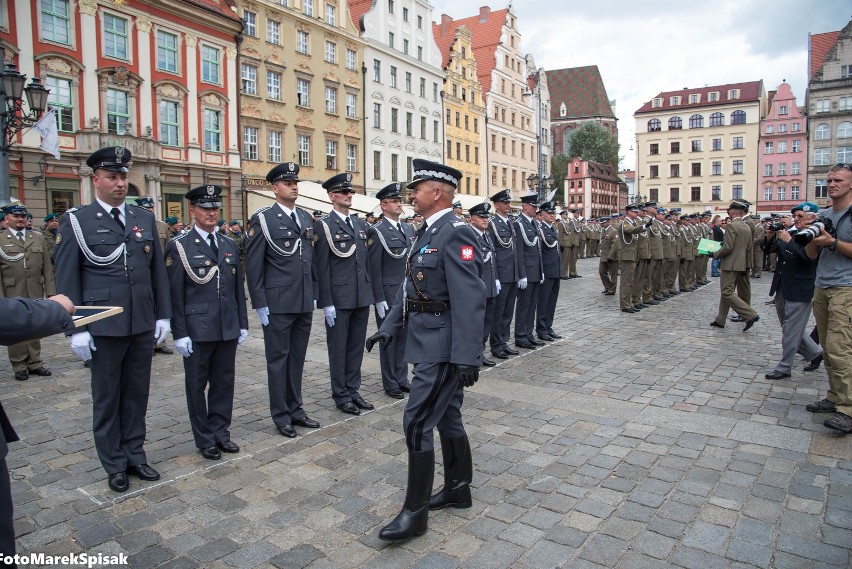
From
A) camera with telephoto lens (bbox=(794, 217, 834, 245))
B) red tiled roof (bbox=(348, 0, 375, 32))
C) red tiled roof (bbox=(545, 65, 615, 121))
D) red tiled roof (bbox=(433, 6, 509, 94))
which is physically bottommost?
camera with telephoto lens (bbox=(794, 217, 834, 245))

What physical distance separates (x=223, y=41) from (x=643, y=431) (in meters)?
30.6

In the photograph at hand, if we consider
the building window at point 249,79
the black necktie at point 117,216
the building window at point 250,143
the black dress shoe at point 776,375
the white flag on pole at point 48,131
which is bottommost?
the black dress shoe at point 776,375

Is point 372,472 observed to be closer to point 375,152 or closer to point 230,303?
point 230,303

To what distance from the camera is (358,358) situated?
6.73 meters

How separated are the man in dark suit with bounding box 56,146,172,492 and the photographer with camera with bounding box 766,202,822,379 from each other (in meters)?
6.74

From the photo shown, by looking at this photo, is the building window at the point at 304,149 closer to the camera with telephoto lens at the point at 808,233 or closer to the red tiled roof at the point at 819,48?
the camera with telephoto lens at the point at 808,233

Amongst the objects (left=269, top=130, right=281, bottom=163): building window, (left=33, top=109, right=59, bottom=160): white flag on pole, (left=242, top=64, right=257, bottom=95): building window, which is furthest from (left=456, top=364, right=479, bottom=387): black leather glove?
(left=269, top=130, right=281, bottom=163): building window

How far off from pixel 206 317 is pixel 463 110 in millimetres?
50577

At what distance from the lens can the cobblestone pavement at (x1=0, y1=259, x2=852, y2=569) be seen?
12.2 feet

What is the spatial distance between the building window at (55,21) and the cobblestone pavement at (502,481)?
21.2 meters

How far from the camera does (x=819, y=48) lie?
223 feet

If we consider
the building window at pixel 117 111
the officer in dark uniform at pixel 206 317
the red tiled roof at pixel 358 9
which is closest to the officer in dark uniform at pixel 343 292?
the officer in dark uniform at pixel 206 317

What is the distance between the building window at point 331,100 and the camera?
123ft

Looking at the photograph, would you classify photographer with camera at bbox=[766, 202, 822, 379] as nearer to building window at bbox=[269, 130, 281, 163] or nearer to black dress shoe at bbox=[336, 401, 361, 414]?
black dress shoe at bbox=[336, 401, 361, 414]
